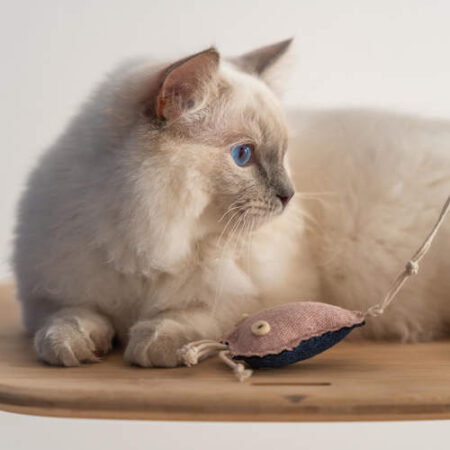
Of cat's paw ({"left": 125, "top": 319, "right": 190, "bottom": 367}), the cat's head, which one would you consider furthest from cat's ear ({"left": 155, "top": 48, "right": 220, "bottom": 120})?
cat's paw ({"left": 125, "top": 319, "right": 190, "bottom": 367})

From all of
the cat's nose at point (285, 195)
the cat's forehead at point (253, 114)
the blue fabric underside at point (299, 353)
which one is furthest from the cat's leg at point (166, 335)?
the cat's forehead at point (253, 114)

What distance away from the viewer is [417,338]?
164 centimetres

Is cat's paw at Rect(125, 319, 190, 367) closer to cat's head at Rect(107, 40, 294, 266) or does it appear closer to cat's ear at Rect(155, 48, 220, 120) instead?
cat's head at Rect(107, 40, 294, 266)

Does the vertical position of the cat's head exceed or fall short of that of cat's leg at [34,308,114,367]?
it exceeds it

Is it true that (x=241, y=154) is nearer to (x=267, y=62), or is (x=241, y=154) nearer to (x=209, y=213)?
(x=209, y=213)

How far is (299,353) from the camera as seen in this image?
1.29 meters

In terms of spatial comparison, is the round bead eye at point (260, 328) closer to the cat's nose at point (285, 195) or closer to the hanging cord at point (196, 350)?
the hanging cord at point (196, 350)

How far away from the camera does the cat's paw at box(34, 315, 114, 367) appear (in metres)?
1.38

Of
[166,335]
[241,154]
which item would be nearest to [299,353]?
[166,335]

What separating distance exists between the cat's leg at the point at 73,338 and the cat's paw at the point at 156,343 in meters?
0.09

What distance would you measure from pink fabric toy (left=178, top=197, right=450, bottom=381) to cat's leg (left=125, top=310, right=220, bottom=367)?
0.04 metres

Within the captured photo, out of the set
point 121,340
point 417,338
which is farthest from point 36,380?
point 417,338

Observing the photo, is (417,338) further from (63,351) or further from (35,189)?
(35,189)

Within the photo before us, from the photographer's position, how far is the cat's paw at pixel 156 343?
1357 millimetres
